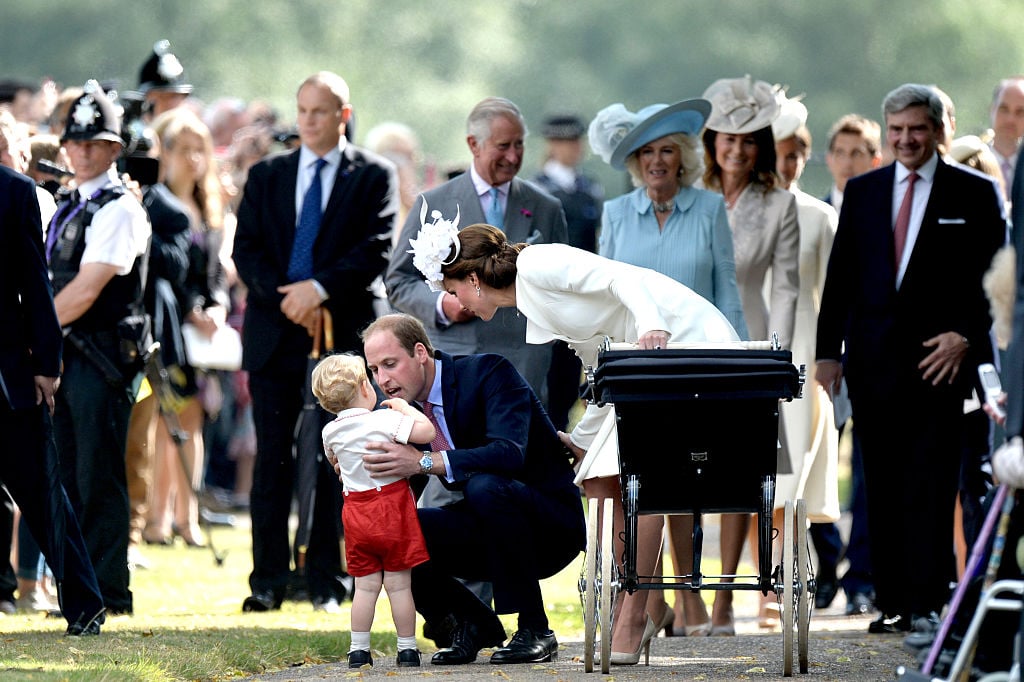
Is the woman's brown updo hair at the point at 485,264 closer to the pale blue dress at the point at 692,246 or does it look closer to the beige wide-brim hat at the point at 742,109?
the pale blue dress at the point at 692,246

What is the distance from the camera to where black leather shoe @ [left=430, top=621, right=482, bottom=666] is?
25.9 feet

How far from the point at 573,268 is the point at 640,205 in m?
1.46

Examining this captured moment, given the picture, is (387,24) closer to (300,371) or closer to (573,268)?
(300,371)

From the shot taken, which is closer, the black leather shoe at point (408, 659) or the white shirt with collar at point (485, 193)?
the black leather shoe at point (408, 659)

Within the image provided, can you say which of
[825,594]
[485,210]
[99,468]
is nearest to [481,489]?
[485,210]

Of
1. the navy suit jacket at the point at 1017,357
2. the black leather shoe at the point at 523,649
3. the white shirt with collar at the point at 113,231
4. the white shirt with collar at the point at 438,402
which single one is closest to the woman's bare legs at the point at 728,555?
the black leather shoe at the point at 523,649

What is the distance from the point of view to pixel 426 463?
7.66m

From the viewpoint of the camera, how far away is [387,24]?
31188 millimetres

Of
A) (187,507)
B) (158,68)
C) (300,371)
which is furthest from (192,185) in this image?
(300,371)

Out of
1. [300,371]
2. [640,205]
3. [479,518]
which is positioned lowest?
[479,518]

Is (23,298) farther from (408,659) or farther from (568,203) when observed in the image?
(568,203)

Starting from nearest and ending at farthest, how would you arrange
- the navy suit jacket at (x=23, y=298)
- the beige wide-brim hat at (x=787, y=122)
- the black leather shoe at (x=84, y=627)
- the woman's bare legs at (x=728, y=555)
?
the navy suit jacket at (x=23, y=298) < the black leather shoe at (x=84, y=627) < the woman's bare legs at (x=728, y=555) < the beige wide-brim hat at (x=787, y=122)

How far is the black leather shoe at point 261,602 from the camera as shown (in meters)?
9.94

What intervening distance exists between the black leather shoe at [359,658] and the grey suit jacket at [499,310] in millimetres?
2059
